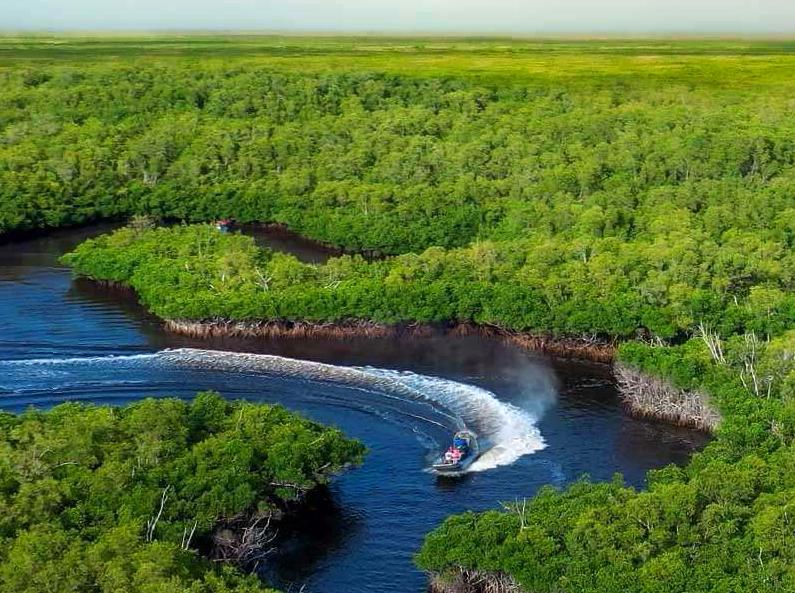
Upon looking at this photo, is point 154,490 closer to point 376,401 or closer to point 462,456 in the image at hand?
point 462,456

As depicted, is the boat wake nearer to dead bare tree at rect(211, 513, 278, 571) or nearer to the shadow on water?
the shadow on water

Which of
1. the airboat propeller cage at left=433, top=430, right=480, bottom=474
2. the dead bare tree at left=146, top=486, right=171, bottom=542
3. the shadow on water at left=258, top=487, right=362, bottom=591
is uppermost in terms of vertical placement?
the dead bare tree at left=146, top=486, right=171, bottom=542

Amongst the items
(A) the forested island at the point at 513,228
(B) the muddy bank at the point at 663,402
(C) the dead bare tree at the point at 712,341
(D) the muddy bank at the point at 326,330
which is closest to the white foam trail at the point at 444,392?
(D) the muddy bank at the point at 326,330

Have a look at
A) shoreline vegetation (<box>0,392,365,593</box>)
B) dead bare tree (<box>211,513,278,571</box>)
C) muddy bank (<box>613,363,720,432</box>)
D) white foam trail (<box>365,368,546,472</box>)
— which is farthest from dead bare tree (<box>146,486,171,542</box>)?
muddy bank (<box>613,363,720,432</box>)

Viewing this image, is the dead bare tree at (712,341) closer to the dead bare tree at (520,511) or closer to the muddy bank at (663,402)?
the muddy bank at (663,402)

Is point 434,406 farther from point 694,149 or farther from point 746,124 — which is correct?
point 746,124

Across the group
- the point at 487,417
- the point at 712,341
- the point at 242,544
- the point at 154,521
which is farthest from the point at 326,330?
the point at 154,521
